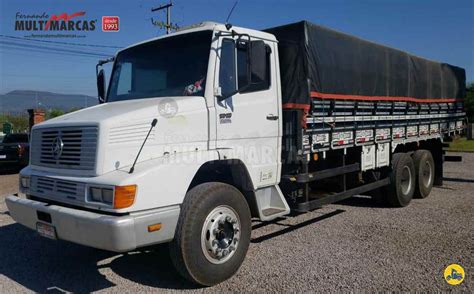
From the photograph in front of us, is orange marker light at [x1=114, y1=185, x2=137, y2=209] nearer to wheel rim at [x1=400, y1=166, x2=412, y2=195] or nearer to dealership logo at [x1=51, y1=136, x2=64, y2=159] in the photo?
dealership logo at [x1=51, y1=136, x2=64, y2=159]

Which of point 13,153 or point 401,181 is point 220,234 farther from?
point 13,153

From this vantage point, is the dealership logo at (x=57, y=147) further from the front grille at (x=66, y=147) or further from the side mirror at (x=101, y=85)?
the side mirror at (x=101, y=85)

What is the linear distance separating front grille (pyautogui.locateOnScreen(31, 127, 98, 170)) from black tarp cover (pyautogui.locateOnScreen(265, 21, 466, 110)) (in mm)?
2723

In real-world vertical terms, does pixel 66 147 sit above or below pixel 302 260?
above

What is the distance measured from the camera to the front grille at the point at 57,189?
3.80 m

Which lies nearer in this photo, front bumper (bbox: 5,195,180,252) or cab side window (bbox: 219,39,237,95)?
front bumper (bbox: 5,195,180,252)

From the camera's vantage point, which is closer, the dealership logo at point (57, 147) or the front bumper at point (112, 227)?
the front bumper at point (112, 227)

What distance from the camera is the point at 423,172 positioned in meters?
8.91

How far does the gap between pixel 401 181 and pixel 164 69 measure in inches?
217

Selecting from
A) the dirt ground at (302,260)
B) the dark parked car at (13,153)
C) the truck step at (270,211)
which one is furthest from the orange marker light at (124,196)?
the dark parked car at (13,153)

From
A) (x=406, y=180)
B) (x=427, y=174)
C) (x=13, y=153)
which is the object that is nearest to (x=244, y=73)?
(x=406, y=180)

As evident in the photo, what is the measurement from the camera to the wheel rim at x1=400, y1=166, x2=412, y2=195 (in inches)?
→ 320

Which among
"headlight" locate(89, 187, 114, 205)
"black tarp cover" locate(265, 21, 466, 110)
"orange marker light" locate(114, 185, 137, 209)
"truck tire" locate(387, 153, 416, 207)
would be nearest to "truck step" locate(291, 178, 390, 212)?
"truck tire" locate(387, 153, 416, 207)

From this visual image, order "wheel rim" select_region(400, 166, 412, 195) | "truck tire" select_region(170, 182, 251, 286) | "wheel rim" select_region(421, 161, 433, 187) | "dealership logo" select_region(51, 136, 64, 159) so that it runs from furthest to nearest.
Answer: "wheel rim" select_region(421, 161, 433, 187) < "wheel rim" select_region(400, 166, 412, 195) < "dealership logo" select_region(51, 136, 64, 159) < "truck tire" select_region(170, 182, 251, 286)
